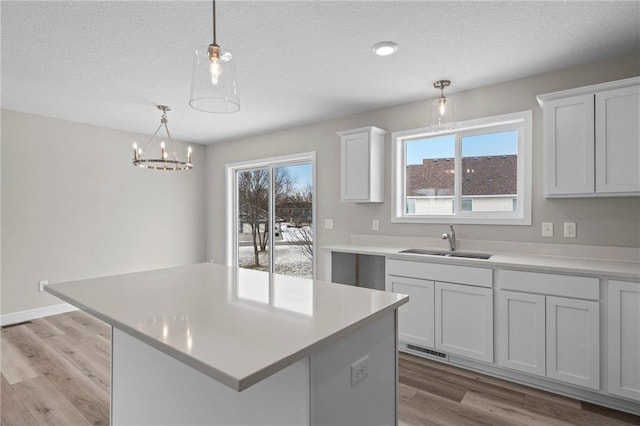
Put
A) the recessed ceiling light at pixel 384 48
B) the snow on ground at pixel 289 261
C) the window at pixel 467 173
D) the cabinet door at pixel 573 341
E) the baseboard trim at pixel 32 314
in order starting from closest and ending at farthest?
the cabinet door at pixel 573 341, the recessed ceiling light at pixel 384 48, the window at pixel 467 173, the baseboard trim at pixel 32 314, the snow on ground at pixel 289 261


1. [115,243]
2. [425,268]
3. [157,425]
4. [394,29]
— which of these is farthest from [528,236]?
[115,243]

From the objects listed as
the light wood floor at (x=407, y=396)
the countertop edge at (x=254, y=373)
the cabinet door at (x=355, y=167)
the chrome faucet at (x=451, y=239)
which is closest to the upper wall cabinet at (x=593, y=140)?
the chrome faucet at (x=451, y=239)

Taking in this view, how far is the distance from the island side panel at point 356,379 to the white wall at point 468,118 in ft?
6.97

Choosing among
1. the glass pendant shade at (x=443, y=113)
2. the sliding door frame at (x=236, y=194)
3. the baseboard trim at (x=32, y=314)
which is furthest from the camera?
the sliding door frame at (x=236, y=194)

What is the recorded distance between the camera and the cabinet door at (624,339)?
213 cm

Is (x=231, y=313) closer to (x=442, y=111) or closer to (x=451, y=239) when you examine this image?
(x=451, y=239)

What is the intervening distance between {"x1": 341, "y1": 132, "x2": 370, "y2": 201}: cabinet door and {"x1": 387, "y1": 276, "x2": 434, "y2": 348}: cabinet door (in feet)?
3.42

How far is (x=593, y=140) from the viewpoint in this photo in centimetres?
244

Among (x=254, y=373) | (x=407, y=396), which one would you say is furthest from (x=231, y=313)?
(x=407, y=396)

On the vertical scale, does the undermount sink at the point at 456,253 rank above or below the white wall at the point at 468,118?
below

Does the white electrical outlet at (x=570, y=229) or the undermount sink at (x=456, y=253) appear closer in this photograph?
the white electrical outlet at (x=570, y=229)

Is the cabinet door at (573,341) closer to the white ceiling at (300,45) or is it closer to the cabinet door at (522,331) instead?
the cabinet door at (522,331)

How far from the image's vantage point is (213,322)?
1214mm

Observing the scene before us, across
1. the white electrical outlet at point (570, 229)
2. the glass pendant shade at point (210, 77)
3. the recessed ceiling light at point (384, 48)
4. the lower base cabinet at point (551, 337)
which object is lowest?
the lower base cabinet at point (551, 337)
